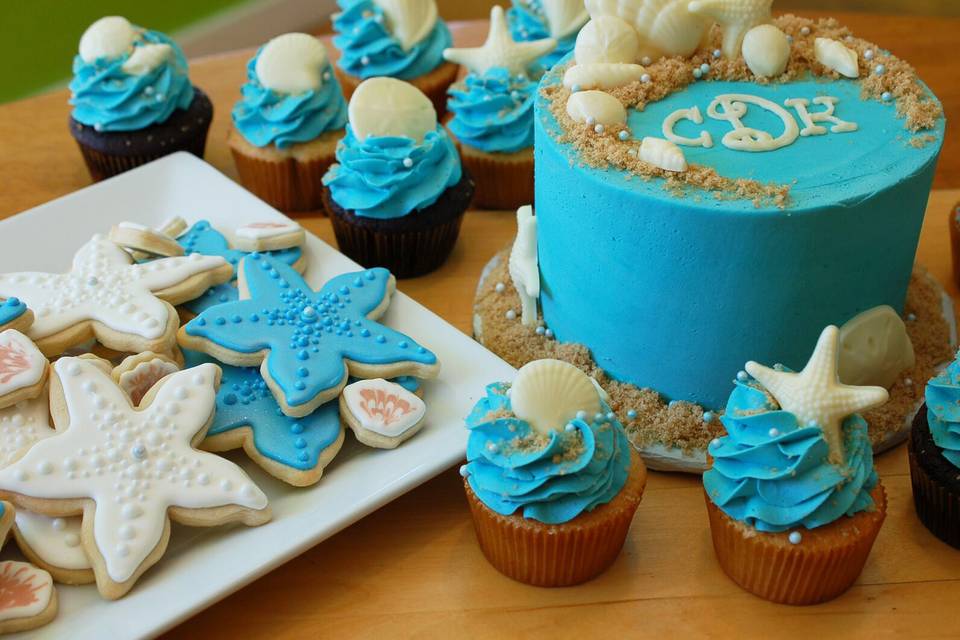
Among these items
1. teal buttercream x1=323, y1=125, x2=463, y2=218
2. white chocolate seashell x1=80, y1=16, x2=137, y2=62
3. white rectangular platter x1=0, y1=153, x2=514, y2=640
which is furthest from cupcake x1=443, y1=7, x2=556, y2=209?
white chocolate seashell x1=80, y1=16, x2=137, y2=62

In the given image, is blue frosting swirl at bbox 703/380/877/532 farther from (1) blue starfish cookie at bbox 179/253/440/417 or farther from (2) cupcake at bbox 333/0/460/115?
(2) cupcake at bbox 333/0/460/115

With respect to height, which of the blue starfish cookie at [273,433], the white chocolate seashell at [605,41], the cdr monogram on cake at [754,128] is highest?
the white chocolate seashell at [605,41]

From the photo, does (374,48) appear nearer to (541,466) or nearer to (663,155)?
(663,155)

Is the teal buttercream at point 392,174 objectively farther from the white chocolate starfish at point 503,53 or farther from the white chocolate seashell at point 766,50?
the white chocolate seashell at point 766,50

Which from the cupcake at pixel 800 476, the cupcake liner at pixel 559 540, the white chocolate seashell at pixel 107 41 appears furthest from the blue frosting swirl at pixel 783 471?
the white chocolate seashell at pixel 107 41

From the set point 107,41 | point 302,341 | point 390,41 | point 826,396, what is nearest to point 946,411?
point 826,396
